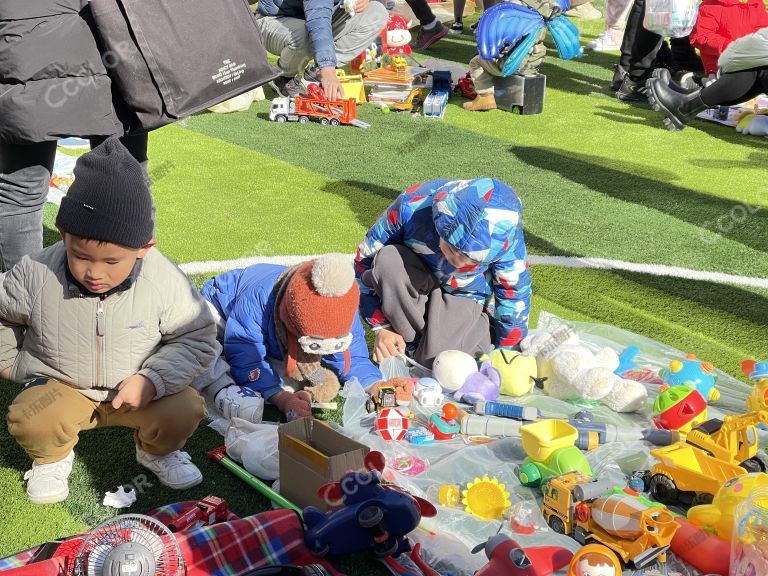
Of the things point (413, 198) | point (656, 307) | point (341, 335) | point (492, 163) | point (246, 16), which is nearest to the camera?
point (341, 335)

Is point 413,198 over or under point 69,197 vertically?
under

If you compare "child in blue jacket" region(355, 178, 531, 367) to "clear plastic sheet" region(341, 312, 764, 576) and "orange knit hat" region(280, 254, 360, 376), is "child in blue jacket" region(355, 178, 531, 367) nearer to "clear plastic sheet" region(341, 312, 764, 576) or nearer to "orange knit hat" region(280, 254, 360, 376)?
"clear plastic sheet" region(341, 312, 764, 576)

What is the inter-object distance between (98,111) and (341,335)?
4.10 ft

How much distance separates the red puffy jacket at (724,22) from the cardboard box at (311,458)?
7.14 m

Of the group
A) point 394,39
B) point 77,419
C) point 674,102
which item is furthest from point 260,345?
point 394,39

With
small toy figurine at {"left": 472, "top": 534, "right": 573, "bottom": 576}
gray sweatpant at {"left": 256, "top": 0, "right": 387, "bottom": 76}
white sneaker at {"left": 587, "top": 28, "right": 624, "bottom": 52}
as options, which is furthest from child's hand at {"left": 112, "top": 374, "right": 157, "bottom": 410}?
white sneaker at {"left": 587, "top": 28, "right": 624, "bottom": 52}

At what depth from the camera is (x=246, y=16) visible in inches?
137

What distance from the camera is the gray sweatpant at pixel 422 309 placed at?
12.5 ft

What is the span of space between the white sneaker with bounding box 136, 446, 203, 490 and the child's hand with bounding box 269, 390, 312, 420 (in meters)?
0.45

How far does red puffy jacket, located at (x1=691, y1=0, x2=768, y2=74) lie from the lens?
8477 millimetres

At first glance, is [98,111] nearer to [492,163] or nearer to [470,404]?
[470,404]

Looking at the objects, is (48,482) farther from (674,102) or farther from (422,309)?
(674,102)

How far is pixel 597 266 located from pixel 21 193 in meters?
2.98

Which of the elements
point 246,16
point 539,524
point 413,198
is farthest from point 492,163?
point 539,524
